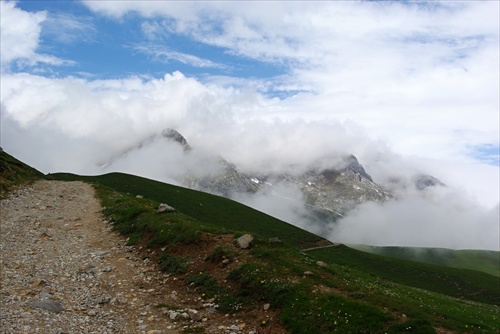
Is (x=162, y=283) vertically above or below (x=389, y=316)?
below

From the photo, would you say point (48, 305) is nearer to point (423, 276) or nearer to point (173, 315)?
point (173, 315)

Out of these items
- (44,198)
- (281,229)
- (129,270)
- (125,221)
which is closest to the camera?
(129,270)

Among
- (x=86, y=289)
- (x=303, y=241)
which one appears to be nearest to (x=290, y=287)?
(x=86, y=289)

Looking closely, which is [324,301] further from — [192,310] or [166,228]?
[166,228]

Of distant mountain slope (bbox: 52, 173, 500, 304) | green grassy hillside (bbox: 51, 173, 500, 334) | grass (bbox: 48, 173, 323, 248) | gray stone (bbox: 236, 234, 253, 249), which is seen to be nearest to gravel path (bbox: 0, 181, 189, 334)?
green grassy hillside (bbox: 51, 173, 500, 334)

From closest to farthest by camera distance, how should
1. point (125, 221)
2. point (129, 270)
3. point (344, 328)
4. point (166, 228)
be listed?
point (344, 328)
point (129, 270)
point (166, 228)
point (125, 221)

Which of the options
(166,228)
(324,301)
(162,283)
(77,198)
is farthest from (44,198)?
(324,301)

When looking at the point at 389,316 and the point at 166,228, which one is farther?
the point at 166,228

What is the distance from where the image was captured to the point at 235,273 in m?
24.8

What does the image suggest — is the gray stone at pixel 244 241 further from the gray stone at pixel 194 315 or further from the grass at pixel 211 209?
the grass at pixel 211 209

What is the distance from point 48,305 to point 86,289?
361cm

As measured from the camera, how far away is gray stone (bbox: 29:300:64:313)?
66.5 feet

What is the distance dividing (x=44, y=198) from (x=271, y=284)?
157ft

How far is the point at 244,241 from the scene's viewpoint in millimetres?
29641
